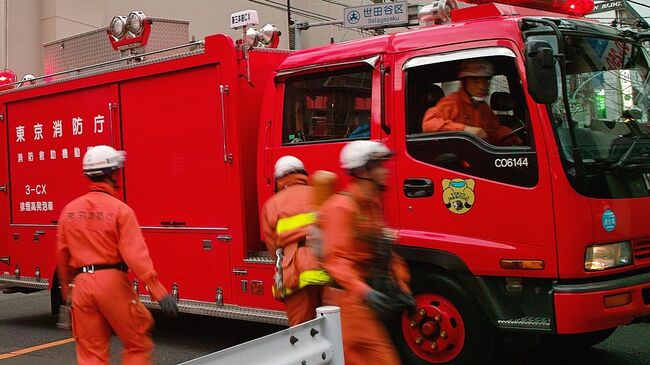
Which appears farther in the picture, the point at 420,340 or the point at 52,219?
the point at 52,219

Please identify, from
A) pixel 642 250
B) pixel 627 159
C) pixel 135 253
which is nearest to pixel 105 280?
pixel 135 253

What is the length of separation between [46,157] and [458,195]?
5.63 metres

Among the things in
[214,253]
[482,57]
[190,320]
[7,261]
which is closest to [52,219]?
[7,261]

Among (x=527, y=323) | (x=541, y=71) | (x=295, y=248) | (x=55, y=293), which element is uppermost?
(x=541, y=71)

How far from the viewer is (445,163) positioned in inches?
234

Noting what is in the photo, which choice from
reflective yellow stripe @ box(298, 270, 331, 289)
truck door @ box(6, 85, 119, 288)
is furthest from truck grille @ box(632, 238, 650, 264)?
truck door @ box(6, 85, 119, 288)

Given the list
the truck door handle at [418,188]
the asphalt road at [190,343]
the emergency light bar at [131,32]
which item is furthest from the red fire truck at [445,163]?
the emergency light bar at [131,32]

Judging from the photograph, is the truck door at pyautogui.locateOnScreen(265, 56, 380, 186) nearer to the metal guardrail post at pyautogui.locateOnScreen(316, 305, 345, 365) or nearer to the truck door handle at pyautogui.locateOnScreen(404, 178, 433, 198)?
the truck door handle at pyautogui.locateOnScreen(404, 178, 433, 198)

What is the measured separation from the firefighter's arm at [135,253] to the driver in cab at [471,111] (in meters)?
2.41

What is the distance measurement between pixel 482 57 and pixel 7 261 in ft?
22.0

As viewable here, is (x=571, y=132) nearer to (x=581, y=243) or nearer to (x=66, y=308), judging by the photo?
(x=581, y=243)

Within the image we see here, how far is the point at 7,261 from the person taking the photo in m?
9.77

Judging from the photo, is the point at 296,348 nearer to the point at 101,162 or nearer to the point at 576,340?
the point at 101,162

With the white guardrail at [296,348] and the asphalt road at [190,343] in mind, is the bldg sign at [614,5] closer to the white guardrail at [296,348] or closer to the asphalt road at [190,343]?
the asphalt road at [190,343]
